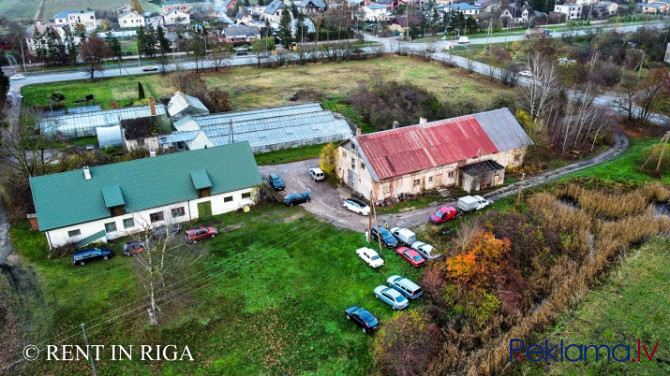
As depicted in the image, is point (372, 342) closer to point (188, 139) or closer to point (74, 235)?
point (74, 235)

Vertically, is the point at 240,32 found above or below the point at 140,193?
above

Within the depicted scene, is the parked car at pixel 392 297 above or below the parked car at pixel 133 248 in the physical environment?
below

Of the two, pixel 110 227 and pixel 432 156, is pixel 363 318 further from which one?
pixel 110 227

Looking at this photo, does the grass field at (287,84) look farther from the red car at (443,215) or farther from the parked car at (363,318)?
the parked car at (363,318)

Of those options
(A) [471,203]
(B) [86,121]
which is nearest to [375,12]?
(B) [86,121]

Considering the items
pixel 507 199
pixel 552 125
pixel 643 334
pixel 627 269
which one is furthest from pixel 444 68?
pixel 643 334

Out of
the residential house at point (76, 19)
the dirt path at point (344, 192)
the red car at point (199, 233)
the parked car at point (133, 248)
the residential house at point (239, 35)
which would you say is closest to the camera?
the parked car at point (133, 248)

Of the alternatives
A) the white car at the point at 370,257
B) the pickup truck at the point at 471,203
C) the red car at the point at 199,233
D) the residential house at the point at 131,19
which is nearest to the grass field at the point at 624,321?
the white car at the point at 370,257
